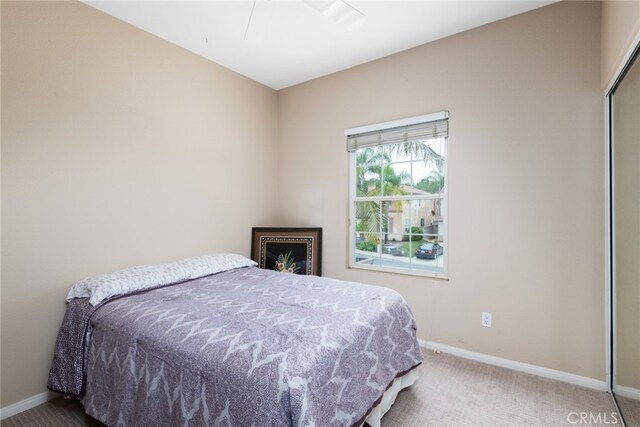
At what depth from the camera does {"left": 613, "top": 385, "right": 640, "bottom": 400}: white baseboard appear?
1.65m

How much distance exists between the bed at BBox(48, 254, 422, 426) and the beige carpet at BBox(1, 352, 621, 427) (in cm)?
15

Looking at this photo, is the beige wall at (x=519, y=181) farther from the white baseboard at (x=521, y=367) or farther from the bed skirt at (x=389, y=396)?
the bed skirt at (x=389, y=396)

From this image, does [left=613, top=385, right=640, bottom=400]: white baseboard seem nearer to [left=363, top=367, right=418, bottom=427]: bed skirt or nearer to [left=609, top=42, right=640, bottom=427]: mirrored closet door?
[left=609, top=42, right=640, bottom=427]: mirrored closet door

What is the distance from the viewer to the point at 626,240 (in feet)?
5.94

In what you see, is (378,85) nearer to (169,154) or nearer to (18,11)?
(169,154)

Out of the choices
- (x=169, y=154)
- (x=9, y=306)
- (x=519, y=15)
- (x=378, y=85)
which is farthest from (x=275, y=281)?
(x=519, y=15)

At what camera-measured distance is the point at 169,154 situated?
2.77m

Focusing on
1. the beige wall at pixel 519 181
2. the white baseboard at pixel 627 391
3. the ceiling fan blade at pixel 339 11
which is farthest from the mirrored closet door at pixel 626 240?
the ceiling fan blade at pixel 339 11

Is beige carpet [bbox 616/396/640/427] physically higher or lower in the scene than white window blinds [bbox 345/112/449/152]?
lower

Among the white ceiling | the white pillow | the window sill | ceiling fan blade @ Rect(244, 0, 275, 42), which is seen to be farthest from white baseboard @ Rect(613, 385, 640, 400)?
ceiling fan blade @ Rect(244, 0, 275, 42)

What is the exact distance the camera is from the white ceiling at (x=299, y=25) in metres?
2.24

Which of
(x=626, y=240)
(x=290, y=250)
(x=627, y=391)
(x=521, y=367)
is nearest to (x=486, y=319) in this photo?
(x=521, y=367)

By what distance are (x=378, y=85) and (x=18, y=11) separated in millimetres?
2682

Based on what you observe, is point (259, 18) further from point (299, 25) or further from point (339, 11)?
point (299, 25)
